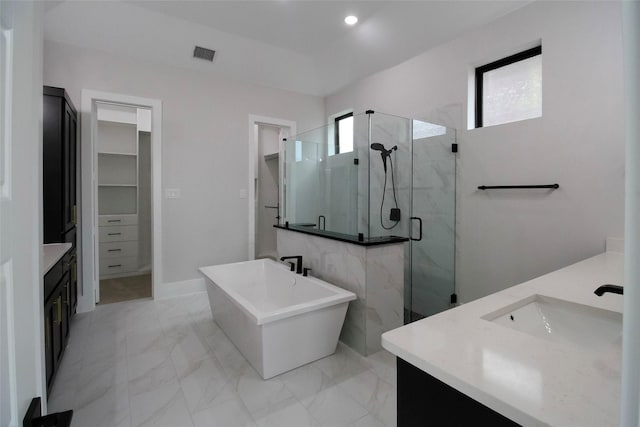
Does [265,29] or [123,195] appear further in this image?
[123,195]

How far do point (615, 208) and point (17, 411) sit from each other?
9.53 feet

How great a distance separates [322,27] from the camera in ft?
11.0

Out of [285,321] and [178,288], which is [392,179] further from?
[178,288]

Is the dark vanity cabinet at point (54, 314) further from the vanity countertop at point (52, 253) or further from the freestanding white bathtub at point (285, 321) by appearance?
the freestanding white bathtub at point (285, 321)

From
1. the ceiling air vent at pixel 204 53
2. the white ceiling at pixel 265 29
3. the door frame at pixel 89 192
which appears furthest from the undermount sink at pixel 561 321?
the ceiling air vent at pixel 204 53

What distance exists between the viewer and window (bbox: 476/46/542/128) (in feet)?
8.24

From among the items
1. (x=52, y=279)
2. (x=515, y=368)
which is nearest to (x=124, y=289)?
(x=52, y=279)

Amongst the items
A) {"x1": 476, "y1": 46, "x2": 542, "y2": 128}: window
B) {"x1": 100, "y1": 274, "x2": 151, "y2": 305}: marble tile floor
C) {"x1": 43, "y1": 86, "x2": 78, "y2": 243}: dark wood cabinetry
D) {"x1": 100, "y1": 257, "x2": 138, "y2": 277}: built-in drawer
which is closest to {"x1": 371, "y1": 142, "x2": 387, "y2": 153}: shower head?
{"x1": 476, "y1": 46, "x2": 542, "y2": 128}: window

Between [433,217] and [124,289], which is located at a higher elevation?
[433,217]

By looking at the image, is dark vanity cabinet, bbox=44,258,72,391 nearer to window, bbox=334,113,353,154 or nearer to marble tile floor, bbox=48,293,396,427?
marble tile floor, bbox=48,293,396,427

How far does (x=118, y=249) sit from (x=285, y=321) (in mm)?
3766

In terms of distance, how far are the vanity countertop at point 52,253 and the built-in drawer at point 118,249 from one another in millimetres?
2368

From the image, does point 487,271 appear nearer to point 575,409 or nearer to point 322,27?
point 575,409

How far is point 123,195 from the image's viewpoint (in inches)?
191
